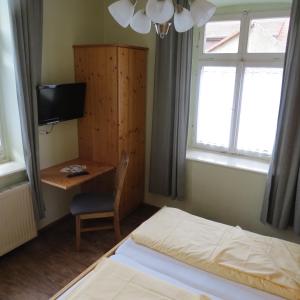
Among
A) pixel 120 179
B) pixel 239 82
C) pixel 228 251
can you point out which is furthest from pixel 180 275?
pixel 239 82

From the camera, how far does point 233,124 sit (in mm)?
3131

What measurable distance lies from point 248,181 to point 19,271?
229 centimetres

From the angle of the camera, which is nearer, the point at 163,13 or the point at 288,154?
the point at 163,13

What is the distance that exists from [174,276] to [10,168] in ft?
5.83

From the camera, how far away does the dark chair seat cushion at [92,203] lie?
271cm

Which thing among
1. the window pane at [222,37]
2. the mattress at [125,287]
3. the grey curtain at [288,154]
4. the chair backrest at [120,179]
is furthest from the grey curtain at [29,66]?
the grey curtain at [288,154]

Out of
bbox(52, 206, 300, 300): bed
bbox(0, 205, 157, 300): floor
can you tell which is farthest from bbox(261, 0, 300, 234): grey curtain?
bbox(0, 205, 157, 300): floor

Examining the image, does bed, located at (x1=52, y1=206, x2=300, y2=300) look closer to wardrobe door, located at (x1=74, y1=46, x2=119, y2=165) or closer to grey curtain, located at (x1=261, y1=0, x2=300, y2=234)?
grey curtain, located at (x1=261, y1=0, x2=300, y2=234)

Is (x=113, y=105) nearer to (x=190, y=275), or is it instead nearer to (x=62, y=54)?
(x=62, y=54)

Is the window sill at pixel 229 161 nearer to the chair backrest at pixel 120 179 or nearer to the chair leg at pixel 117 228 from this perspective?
the chair backrest at pixel 120 179

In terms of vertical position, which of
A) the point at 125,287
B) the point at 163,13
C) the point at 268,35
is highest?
the point at 268,35

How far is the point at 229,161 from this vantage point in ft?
10.0

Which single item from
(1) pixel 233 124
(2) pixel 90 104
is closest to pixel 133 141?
(2) pixel 90 104

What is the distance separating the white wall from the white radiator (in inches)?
13.4
